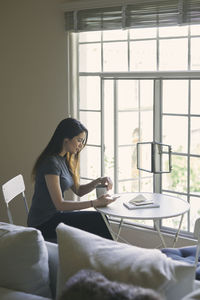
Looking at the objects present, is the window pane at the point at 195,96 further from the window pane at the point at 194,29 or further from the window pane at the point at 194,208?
the window pane at the point at 194,208

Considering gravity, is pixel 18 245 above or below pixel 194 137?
below

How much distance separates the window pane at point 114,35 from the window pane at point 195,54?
2.44ft

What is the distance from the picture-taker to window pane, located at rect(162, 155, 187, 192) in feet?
15.6

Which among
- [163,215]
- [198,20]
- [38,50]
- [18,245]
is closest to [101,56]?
[38,50]

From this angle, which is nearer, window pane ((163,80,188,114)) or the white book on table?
the white book on table

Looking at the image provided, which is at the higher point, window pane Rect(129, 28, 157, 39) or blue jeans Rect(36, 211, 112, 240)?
window pane Rect(129, 28, 157, 39)

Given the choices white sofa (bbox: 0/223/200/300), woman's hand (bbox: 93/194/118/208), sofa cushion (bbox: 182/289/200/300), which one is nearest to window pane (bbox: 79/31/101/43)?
woman's hand (bbox: 93/194/118/208)

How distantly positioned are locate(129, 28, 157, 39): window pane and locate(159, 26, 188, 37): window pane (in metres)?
0.09

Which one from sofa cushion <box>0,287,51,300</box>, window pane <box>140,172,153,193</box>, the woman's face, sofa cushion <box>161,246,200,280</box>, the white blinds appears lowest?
sofa cushion <box>161,246,200,280</box>

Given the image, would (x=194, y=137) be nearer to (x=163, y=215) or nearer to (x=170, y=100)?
(x=170, y=100)

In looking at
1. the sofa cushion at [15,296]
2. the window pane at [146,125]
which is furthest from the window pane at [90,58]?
the sofa cushion at [15,296]

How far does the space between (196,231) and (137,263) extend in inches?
56.9

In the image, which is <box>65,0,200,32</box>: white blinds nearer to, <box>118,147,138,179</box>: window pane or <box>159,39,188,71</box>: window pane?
<box>159,39,188,71</box>: window pane

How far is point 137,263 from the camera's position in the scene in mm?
2242
